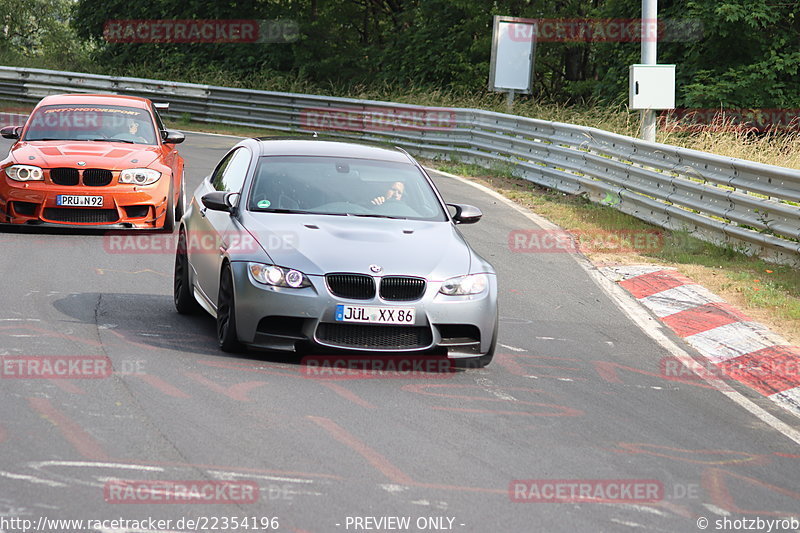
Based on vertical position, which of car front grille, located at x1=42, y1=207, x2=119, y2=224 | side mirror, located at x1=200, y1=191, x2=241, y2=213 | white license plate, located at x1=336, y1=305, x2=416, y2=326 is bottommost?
white license plate, located at x1=336, y1=305, x2=416, y2=326

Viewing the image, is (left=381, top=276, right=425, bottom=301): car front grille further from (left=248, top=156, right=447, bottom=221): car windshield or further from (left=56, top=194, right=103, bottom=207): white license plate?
(left=56, top=194, right=103, bottom=207): white license plate

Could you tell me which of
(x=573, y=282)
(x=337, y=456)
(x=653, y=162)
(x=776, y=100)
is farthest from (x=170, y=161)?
(x=776, y=100)

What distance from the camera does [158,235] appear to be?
13445 mm

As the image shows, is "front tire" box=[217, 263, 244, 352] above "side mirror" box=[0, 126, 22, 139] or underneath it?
underneath

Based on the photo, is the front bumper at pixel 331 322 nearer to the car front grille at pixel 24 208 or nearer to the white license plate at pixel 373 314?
the white license plate at pixel 373 314

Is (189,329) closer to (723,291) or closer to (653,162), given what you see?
(723,291)

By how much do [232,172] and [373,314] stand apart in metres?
2.51

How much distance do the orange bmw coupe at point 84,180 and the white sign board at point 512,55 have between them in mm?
15548

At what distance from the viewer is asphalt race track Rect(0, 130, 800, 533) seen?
5.15m

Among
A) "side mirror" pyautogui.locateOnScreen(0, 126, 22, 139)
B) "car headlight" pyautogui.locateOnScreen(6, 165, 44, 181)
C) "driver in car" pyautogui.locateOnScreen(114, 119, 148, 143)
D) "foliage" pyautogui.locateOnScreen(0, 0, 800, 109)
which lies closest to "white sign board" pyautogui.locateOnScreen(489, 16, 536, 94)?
"foliage" pyautogui.locateOnScreen(0, 0, 800, 109)

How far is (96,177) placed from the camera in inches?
514

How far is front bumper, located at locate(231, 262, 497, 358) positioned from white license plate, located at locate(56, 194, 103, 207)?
5.64 metres

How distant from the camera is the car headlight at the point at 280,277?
7613mm

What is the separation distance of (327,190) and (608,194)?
8.83 metres
